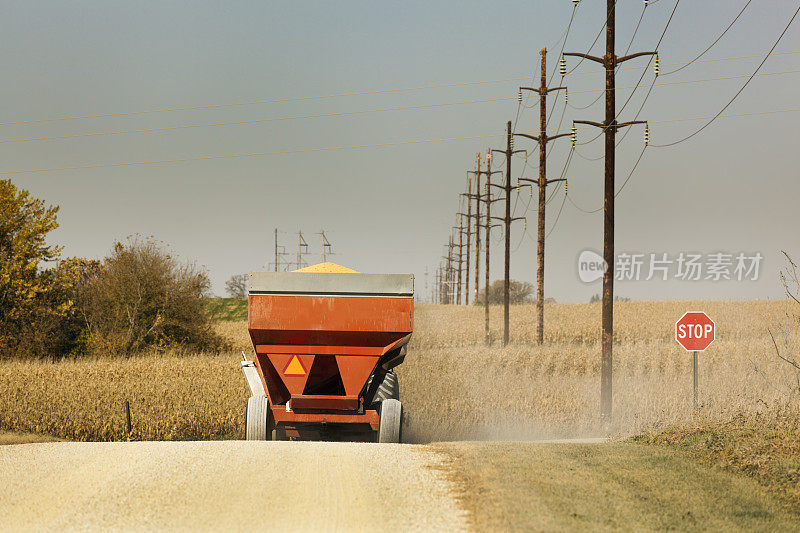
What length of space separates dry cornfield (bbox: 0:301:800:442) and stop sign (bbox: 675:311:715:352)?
1449 millimetres

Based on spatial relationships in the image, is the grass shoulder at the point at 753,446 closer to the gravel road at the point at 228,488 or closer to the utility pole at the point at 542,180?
the gravel road at the point at 228,488

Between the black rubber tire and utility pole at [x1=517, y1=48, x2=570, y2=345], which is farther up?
utility pole at [x1=517, y1=48, x2=570, y2=345]

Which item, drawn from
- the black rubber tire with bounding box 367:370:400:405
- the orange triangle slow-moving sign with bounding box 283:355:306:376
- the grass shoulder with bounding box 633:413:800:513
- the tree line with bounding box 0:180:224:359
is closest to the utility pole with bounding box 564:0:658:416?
the grass shoulder with bounding box 633:413:800:513

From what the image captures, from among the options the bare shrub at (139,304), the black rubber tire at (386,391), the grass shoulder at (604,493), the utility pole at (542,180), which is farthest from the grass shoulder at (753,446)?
the bare shrub at (139,304)

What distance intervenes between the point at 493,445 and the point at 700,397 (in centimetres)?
1048

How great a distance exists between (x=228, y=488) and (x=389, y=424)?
16.3ft

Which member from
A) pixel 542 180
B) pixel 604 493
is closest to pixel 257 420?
pixel 604 493

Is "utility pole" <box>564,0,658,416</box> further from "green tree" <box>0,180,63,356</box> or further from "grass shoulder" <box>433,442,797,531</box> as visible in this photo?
"green tree" <box>0,180,63,356</box>

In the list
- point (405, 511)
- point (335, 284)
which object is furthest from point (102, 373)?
point (405, 511)

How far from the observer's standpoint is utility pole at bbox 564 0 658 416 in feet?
69.7

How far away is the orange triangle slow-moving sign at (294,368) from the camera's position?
14195mm

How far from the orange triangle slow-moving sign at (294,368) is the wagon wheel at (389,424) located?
5.42 feet

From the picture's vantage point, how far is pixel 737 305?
2613 inches

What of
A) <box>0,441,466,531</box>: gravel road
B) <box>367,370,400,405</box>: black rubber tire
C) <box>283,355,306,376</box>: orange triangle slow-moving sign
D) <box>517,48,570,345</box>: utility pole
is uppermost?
<box>517,48,570,345</box>: utility pole
